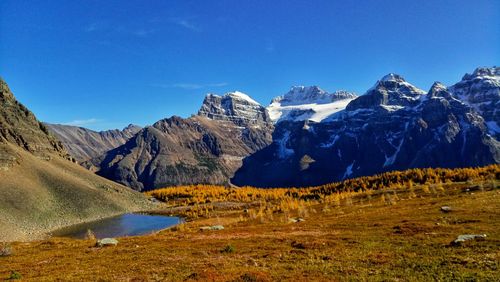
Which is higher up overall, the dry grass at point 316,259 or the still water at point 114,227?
the dry grass at point 316,259

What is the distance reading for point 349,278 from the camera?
27234 mm

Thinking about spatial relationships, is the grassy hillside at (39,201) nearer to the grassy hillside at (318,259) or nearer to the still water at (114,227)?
the still water at (114,227)

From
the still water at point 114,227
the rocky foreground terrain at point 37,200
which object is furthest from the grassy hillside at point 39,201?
the still water at point 114,227

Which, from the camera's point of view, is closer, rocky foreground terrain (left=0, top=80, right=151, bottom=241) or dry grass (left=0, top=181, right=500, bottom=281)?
dry grass (left=0, top=181, right=500, bottom=281)

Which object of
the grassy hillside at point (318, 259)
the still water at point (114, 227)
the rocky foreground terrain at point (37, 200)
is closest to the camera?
the grassy hillside at point (318, 259)

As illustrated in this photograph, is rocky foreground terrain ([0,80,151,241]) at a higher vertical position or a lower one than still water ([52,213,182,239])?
higher

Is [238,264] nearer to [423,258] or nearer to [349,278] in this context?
[349,278]

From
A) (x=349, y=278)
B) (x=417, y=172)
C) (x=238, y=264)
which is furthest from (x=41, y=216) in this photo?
(x=417, y=172)

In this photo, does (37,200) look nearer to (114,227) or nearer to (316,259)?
(114,227)

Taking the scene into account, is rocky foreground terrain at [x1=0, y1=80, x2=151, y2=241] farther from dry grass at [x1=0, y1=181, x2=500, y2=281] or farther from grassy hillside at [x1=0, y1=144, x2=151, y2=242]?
dry grass at [x1=0, y1=181, x2=500, y2=281]

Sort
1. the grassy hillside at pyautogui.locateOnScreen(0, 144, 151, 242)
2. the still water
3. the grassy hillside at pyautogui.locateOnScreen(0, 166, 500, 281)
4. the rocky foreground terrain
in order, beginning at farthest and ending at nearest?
the still water → the rocky foreground terrain → the grassy hillside at pyautogui.locateOnScreen(0, 144, 151, 242) → the grassy hillside at pyautogui.locateOnScreen(0, 166, 500, 281)

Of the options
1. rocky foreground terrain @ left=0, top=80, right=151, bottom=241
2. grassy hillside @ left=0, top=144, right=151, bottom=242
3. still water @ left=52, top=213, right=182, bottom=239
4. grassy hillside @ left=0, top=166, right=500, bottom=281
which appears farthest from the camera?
still water @ left=52, top=213, right=182, bottom=239

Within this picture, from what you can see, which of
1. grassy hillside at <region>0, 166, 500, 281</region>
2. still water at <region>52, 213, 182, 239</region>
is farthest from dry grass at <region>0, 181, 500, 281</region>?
still water at <region>52, 213, 182, 239</region>

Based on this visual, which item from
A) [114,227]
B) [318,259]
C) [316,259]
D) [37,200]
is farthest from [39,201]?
[318,259]
